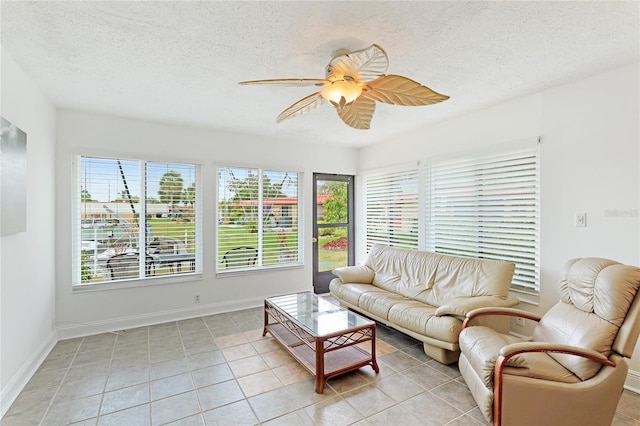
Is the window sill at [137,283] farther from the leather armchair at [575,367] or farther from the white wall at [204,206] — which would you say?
the leather armchair at [575,367]

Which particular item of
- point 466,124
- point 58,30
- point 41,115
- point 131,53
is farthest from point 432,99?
point 41,115

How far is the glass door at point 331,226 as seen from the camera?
520 centimetres

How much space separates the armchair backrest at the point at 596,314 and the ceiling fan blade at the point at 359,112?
6.34 feet

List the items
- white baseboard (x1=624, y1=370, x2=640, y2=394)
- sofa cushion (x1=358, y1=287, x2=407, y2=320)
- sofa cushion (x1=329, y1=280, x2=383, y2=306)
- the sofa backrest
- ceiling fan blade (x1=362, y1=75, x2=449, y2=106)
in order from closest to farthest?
ceiling fan blade (x1=362, y1=75, x2=449, y2=106) < white baseboard (x1=624, y1=370, x2=640, y2=394) < the sofa backrest < sofa cushion (x1=358, y1=287, x2=407, y2=320) < sofa cushion (x1=329, y1=280, x2=383, y2=306)

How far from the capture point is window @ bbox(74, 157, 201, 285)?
11.8 feet

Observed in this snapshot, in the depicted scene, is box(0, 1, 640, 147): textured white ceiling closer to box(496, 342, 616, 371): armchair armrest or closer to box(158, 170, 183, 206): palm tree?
box(158, 170, 183, 206): palm tree

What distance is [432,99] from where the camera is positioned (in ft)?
7.00

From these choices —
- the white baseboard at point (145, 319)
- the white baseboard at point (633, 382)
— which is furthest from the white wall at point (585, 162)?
the white baseboard at point (145, 319)

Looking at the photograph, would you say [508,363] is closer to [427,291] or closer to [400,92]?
[427,291]

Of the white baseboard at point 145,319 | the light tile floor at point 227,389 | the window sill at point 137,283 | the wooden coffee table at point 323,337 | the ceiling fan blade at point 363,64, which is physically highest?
the ceiling fan blade at point 363,64

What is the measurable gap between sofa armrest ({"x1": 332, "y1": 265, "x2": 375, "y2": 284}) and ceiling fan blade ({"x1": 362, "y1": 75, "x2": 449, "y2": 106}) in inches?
98.7

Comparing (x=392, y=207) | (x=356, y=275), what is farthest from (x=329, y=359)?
(x=392, y=207)

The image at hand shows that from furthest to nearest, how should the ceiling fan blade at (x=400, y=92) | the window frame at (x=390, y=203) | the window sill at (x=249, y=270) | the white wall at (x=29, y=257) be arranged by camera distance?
1. the window frame at (x=390, y=203)
2. the window sill at (x=249, y=270)
3. the white wall at (x=29, y=257)
4. the ceiling fan blade at (x=400, y=92)

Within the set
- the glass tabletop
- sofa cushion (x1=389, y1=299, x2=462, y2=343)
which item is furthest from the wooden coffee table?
sofa cushion (x1=389, y1=299, x2=462, y2=343)
